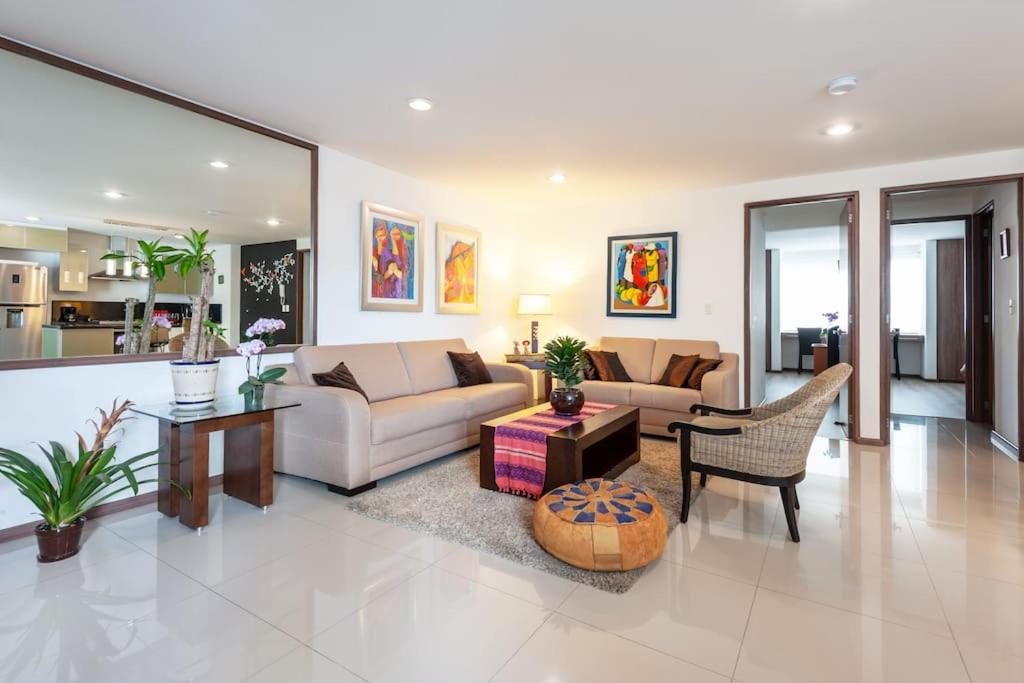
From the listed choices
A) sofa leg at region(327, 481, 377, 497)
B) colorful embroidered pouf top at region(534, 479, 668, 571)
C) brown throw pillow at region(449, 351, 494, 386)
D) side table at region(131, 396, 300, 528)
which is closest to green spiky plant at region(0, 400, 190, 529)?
side table at region(131, 396, 300, 528)

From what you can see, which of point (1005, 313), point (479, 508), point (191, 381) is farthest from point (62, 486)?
point (1005, 313)

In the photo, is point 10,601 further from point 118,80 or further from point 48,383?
point 118,80

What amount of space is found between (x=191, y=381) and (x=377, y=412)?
1.06m

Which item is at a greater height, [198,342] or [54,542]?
[198,342]

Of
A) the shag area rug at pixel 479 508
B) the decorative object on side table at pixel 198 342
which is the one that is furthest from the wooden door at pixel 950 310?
the decorative object on side table at pixel 198 342

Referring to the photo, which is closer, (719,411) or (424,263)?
(719,411)

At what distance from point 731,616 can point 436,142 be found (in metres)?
3.38

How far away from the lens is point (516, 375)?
4699 mm

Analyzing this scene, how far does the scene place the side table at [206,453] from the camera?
2529 mm

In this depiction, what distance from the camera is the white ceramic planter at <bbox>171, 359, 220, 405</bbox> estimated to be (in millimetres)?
2654

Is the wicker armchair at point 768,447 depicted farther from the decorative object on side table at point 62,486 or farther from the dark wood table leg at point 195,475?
the decorative object on side table at point 62,486

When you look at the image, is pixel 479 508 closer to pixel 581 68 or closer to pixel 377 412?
pixel 377 412

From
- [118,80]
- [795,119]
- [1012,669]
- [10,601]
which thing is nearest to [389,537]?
[10,601]

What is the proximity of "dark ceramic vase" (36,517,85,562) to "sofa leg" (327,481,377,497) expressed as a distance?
121 centimetres
